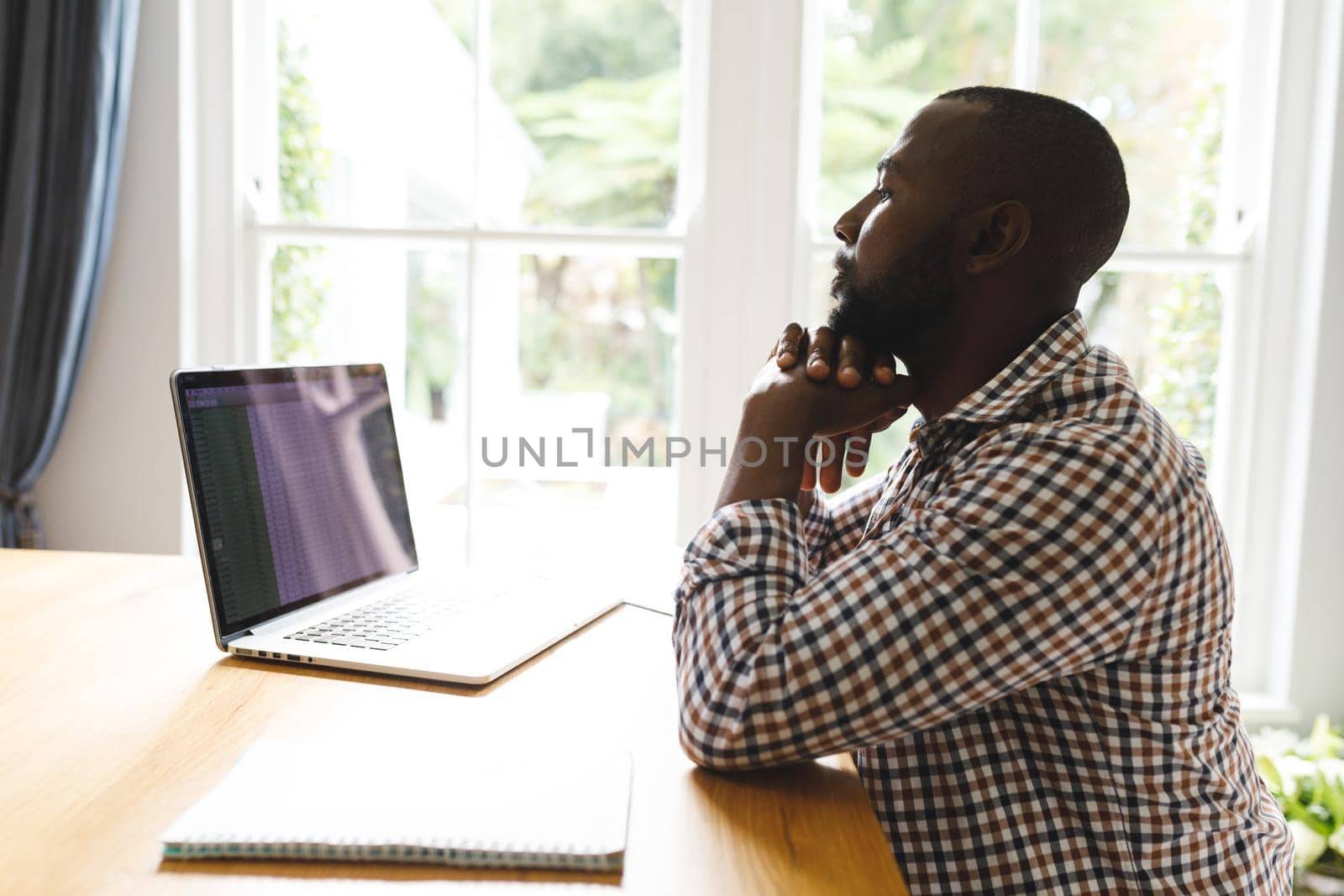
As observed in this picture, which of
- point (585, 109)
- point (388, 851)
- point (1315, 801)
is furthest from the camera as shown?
point (585, 109)

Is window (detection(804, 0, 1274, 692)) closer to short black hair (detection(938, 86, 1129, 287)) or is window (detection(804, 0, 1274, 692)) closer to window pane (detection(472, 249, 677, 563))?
window pane (detection(472, 249, 677, 563))

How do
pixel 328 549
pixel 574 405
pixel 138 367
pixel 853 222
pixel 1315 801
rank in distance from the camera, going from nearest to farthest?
pixel 853 222, pixel 328 549, pixel 1315 801, pixel 138 367, pixel 574 405

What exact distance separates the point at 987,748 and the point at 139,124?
182 centimetres

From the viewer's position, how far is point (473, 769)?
75 cm

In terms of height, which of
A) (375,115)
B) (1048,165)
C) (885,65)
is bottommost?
(1048,165)

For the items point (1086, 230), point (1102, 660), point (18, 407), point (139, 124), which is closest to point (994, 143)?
point (1086, 230)

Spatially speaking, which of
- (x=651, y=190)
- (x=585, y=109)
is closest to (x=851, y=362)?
(x=651, y=190)

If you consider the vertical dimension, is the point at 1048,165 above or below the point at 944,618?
above

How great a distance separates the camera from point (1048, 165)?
0.95m

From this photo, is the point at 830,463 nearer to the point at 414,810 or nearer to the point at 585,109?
the point at 414,810

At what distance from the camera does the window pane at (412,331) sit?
210cm

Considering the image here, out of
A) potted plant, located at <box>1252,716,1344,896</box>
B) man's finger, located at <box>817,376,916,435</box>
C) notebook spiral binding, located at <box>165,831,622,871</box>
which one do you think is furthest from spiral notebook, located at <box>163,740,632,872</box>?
potted plant, located at <box>1252,716,1344,896</box>

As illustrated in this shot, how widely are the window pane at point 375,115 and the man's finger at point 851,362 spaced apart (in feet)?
3.95

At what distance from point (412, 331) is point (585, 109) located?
565mm
